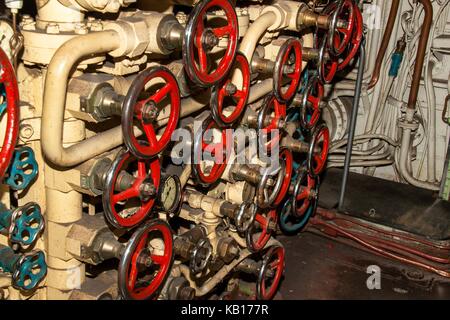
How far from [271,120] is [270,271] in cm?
59

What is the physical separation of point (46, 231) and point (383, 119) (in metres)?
2.32

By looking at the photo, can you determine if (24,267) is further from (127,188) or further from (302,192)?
(302,192)

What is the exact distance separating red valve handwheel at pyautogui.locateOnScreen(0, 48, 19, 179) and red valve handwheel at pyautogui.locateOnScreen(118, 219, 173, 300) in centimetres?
38

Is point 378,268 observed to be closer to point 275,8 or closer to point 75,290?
point 275,8

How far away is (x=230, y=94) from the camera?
61.1 inches

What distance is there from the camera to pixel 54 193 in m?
1.35

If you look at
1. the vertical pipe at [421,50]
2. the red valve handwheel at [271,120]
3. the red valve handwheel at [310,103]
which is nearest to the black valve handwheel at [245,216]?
the red valve handwheel at [271,120]

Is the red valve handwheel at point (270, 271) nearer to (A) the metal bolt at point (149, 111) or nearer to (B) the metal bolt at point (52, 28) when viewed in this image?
(A) the metal bolt at point (149, 111)

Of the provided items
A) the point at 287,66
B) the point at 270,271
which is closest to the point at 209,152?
the point at 287,66

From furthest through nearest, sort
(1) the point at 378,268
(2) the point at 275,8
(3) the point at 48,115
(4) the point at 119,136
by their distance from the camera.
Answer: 1. (1) the point at 378,268
2. (2) the point at 275,8
3. (4) the point at 119,136
4. (3) the point at 48,115

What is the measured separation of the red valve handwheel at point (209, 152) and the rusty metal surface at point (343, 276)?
89cm

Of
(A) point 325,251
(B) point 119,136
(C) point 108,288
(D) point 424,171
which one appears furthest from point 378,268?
(B) point 119,136

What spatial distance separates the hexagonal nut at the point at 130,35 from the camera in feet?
4.02

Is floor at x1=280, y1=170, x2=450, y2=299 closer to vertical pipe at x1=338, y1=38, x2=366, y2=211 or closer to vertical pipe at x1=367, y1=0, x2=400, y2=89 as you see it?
vertical pipe at x1=338, y1=38, x2=366, y2=211
